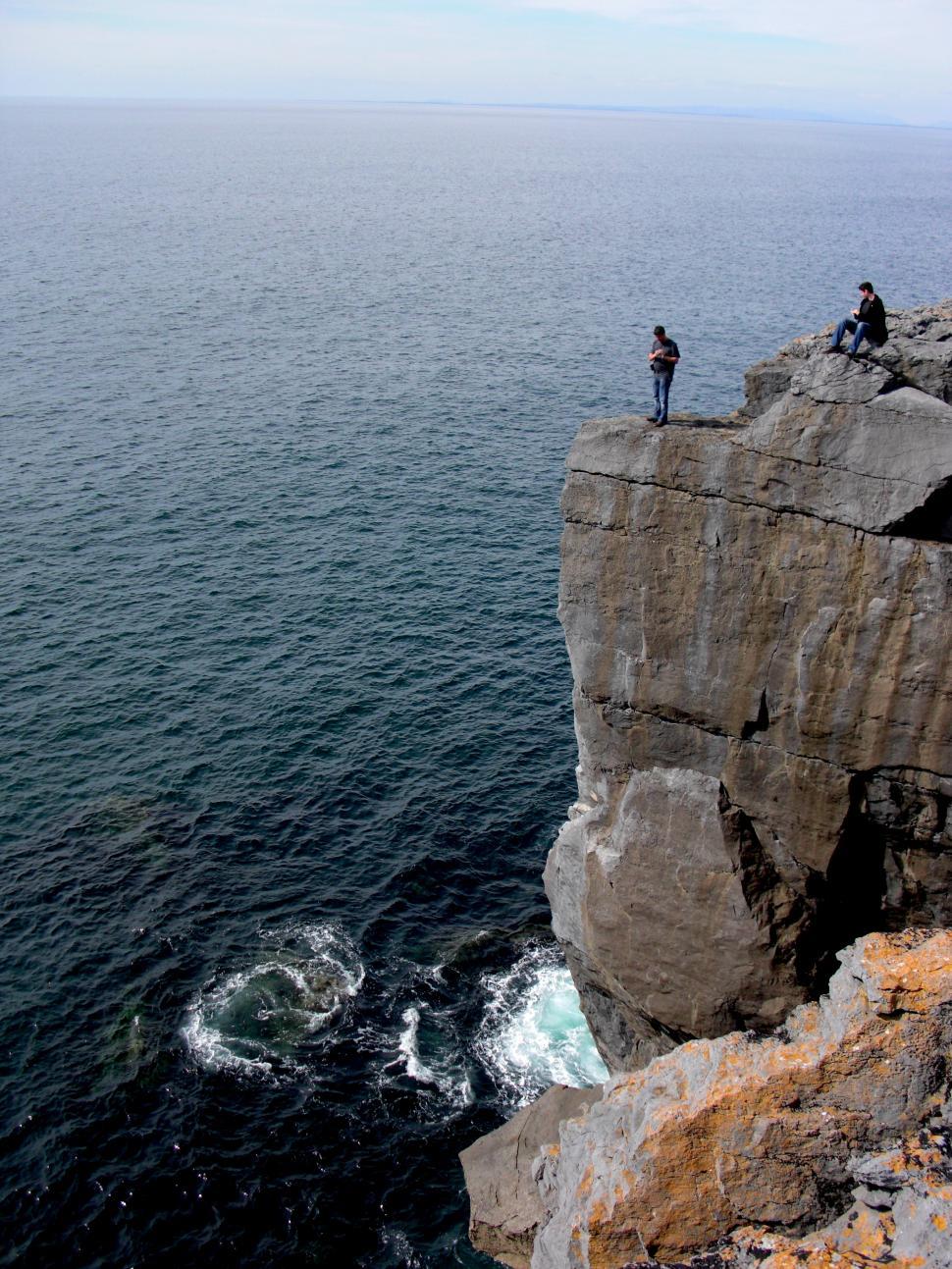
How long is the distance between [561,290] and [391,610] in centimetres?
9395

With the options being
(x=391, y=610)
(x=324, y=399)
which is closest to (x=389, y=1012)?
(x=391, y=610)

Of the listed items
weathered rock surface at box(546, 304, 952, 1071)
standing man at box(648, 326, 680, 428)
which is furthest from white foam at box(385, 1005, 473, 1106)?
standing man at box(648, 326, 680, 428)

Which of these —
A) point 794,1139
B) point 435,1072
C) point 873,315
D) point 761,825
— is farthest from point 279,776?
point 873,315

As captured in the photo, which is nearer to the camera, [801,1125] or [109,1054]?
[801,1125]

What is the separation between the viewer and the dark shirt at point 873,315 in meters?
29.8

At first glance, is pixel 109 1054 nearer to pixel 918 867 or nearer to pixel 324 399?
pixel 918 867

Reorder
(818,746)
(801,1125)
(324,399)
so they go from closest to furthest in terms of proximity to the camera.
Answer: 1. (801,1125)
2. (818,746)
3. (324,399)

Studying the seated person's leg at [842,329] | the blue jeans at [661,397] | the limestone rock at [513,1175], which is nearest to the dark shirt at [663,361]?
the blue jeans at [661,397]

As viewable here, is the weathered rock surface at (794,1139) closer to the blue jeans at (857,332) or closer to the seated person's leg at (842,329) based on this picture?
the blue jeans at (857,332)

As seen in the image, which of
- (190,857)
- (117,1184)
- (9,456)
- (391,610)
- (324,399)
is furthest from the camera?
(324,399)

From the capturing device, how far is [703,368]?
4245 inches

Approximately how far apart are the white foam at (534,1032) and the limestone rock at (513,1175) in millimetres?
2618

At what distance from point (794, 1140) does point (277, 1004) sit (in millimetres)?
23486

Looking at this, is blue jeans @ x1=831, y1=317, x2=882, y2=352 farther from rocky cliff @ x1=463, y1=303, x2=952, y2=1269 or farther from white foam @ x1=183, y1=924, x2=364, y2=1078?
white foam @ x1=183, y1=924, x2=364, y2=1078
